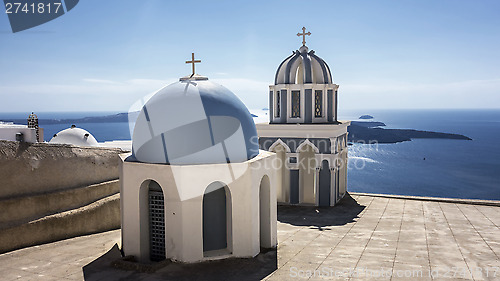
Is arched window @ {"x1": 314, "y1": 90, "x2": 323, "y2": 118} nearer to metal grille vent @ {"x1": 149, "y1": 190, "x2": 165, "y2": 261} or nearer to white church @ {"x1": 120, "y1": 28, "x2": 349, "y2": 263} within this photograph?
white church @ {"x1": 120, "y1": 28, "x2": 349, "y2": 263}

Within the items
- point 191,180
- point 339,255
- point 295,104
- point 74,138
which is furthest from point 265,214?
point 74,138

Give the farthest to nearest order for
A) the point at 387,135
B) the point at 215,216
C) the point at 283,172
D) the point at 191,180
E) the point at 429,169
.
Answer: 1. the point at 387,135
2. the point at 429,169
3. the point at 283,172
4. the point at 215,216
5. the point at 191,180

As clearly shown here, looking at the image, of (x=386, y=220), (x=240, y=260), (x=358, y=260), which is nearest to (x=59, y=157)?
(x=240, y=260)

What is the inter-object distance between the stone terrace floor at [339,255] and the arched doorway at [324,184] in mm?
2438

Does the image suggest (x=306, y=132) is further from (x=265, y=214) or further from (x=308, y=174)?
(x=265, y=214)

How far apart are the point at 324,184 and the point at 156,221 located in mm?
10645

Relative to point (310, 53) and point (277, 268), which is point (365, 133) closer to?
point (310, 53)

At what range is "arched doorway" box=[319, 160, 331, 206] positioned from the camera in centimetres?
2000

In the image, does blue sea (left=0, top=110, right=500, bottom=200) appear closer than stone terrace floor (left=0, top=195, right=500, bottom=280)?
No

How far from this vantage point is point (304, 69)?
2130 cm

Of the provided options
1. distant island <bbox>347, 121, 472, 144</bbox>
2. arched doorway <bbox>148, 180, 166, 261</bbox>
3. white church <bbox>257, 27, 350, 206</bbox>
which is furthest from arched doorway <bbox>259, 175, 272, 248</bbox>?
distant island <bbox>347, 121, 472, 144</bbox>

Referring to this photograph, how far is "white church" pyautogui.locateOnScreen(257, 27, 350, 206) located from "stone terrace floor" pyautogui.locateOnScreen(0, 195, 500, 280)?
311 centimetres

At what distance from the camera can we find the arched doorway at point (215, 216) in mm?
11188

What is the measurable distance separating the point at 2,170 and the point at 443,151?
4482 inches
